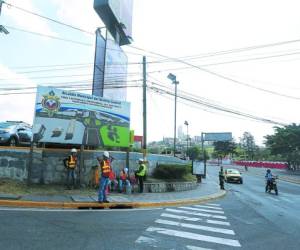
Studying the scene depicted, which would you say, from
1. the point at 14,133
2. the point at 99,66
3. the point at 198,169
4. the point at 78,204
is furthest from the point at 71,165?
the point at 198,169

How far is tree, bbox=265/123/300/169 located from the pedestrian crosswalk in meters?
57.4

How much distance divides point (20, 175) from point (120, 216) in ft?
23.0

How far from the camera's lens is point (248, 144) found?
14812 centimetres

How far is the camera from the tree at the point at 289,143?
6394cm

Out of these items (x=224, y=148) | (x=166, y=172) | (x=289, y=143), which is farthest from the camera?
(x=224, y=148)

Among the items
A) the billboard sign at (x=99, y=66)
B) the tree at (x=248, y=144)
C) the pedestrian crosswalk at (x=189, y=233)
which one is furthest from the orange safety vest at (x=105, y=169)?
the tree at (x=248, y=144)

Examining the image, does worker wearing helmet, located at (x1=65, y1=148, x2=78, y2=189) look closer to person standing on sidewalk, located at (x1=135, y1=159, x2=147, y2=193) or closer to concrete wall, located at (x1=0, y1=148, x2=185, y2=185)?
concrete wall, located at (x1=0, y1=148, x2=185, y2=185)

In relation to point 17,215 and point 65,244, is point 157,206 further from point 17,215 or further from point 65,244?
point 65,244

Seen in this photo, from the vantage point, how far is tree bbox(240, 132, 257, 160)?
475ft

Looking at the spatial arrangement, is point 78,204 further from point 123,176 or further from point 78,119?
point 78,119

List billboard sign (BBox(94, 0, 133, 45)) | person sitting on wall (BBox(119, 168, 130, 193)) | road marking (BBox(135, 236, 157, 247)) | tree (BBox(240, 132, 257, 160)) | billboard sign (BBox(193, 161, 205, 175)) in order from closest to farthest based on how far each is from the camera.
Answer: road marking (BBox(135, 236, 157, 247))
person sitting on wall (BBox(119, 168, 130, 193))
billboard sign (BBox(94, 0, 133, 45))
billboard sign (BBox(193, 161, 205, 175))
tree (BBox(240, 132, 257, 160))

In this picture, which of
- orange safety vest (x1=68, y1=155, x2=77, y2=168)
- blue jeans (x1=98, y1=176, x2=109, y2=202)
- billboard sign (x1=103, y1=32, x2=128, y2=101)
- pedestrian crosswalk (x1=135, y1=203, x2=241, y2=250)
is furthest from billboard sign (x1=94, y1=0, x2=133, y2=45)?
pedestrian crosswalk (x1=135, y1=203, x2=241, y2=250)

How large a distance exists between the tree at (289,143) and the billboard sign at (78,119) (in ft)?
171

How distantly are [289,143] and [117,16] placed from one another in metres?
48.1
